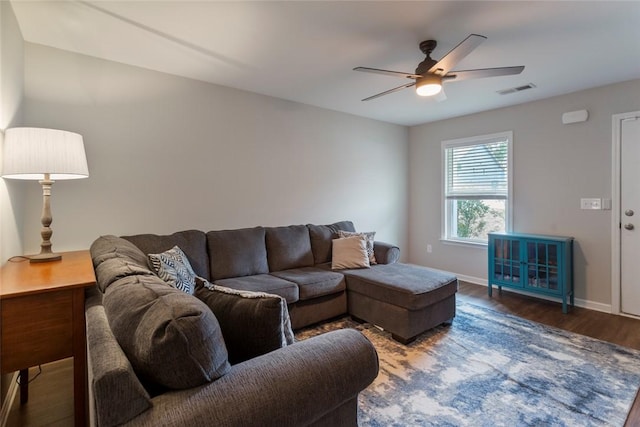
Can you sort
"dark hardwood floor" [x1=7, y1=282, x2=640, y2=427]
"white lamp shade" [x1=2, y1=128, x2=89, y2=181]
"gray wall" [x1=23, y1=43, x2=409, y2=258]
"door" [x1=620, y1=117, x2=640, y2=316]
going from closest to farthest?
"white lamp shade" [x1=2, y1=128, x2=89, y2=181] → "dark hardwood floor" [x1=7, y1=282, x2=640, y2=427] → "gray wall" [x1=23, y1=43, x2=409, y2=258] → "door" [x1=620, y1=117, x2=640, y2=316]

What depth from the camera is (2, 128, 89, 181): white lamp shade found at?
5.70ft

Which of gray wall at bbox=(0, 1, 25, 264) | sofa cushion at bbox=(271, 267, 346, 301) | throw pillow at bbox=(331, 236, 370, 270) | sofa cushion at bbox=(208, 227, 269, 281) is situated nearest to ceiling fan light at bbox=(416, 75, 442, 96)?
throw pillow at bbox=(331, 236, 370, 270)

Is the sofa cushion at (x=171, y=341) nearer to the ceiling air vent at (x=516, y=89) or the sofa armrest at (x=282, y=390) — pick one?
the sofa armrest at (x=282, y=390)

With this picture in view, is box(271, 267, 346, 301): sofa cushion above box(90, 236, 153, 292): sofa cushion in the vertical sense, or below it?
below

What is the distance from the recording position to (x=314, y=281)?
2965 millimetres

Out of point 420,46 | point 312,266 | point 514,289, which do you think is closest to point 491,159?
point 514,289

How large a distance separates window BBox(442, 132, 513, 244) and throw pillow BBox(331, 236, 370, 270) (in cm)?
200

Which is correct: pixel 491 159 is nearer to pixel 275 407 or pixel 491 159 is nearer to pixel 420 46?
pixel 420 46

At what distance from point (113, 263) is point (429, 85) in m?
2.39

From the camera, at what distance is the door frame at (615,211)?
10.8 ft

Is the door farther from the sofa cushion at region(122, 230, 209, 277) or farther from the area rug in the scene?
the sofa cushion at region(122, 230, 209, 277)

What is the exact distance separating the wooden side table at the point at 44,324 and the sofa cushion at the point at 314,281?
1661 millimetres

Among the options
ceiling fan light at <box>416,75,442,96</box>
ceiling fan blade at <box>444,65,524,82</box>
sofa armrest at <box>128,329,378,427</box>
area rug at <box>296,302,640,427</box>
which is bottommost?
area rug at <box>296,302,640,427</box>

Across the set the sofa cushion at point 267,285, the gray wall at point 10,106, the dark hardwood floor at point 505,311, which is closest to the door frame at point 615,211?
the dark hardwood floor at point 505,311
